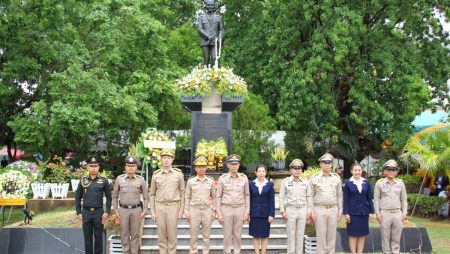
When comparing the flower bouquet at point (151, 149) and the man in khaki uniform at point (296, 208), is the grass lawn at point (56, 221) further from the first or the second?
the man in khaki uniform at point (296, 208)

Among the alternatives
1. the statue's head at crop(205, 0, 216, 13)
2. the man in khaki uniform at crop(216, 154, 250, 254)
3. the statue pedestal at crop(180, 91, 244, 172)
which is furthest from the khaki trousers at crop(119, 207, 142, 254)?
the statue's head at crop(205, 0, 216, 13)

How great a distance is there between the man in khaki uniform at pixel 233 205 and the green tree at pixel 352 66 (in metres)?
13.9

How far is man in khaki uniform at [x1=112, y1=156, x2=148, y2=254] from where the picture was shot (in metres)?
10.3

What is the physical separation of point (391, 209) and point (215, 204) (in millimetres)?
2927

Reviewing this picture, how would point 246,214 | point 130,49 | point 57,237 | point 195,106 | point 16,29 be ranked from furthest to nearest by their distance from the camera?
1. point 130,49
2. point 16,29
3. point 195,106
4. point 57,237
5. point 246,214

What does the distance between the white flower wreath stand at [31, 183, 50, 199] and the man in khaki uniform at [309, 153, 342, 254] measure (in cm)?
818

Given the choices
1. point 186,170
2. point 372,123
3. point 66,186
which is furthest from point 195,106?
point 372,123

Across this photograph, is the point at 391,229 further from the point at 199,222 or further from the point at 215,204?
the point at 199,222

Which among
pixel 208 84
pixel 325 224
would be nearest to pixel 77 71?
pixel 208 84

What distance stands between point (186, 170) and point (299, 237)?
13.7 m

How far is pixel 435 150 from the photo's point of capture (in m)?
17.7

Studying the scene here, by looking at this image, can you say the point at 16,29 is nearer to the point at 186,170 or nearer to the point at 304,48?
the point at 186,170

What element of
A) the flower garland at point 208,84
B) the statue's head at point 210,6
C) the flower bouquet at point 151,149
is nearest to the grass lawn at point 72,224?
the flower bouquet at point 151,149

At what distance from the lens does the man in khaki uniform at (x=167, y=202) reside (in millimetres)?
10031
